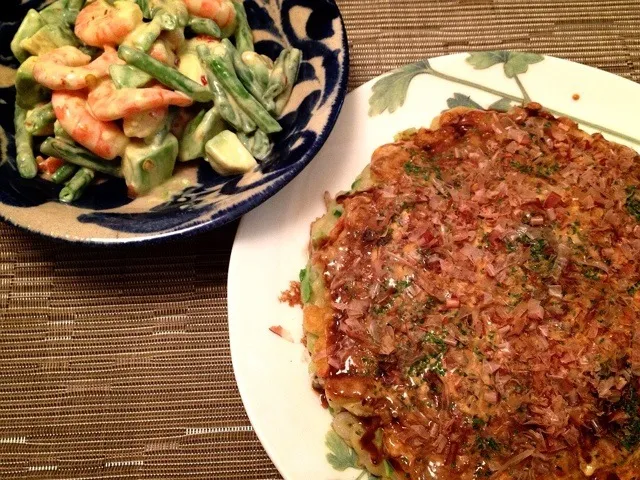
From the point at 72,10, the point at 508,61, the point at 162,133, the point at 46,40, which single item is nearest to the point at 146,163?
the point at 162,133

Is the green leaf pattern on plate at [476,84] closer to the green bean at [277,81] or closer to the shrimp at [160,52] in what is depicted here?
the green bean at [277,81]

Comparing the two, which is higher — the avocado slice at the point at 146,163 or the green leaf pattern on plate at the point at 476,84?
the green leaf pattern on plate at the point at 476,84

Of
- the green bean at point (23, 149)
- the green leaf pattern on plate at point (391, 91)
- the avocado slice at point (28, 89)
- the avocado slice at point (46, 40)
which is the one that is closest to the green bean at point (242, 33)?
the green leaf pattern on plate at point (391, 91)

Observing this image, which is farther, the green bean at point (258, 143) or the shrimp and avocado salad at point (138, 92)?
the green bean at point (258, 143)

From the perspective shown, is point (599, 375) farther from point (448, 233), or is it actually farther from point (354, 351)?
point (354, 351)

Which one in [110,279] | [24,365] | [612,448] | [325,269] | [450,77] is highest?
[450,77]

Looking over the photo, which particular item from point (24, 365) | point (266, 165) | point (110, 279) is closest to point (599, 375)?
point (266, 165)

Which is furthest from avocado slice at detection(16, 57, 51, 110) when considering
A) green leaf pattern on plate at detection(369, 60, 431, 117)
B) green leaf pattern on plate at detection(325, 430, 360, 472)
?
green leaf pattern on plate at detection(325, 430, 360, 472)
